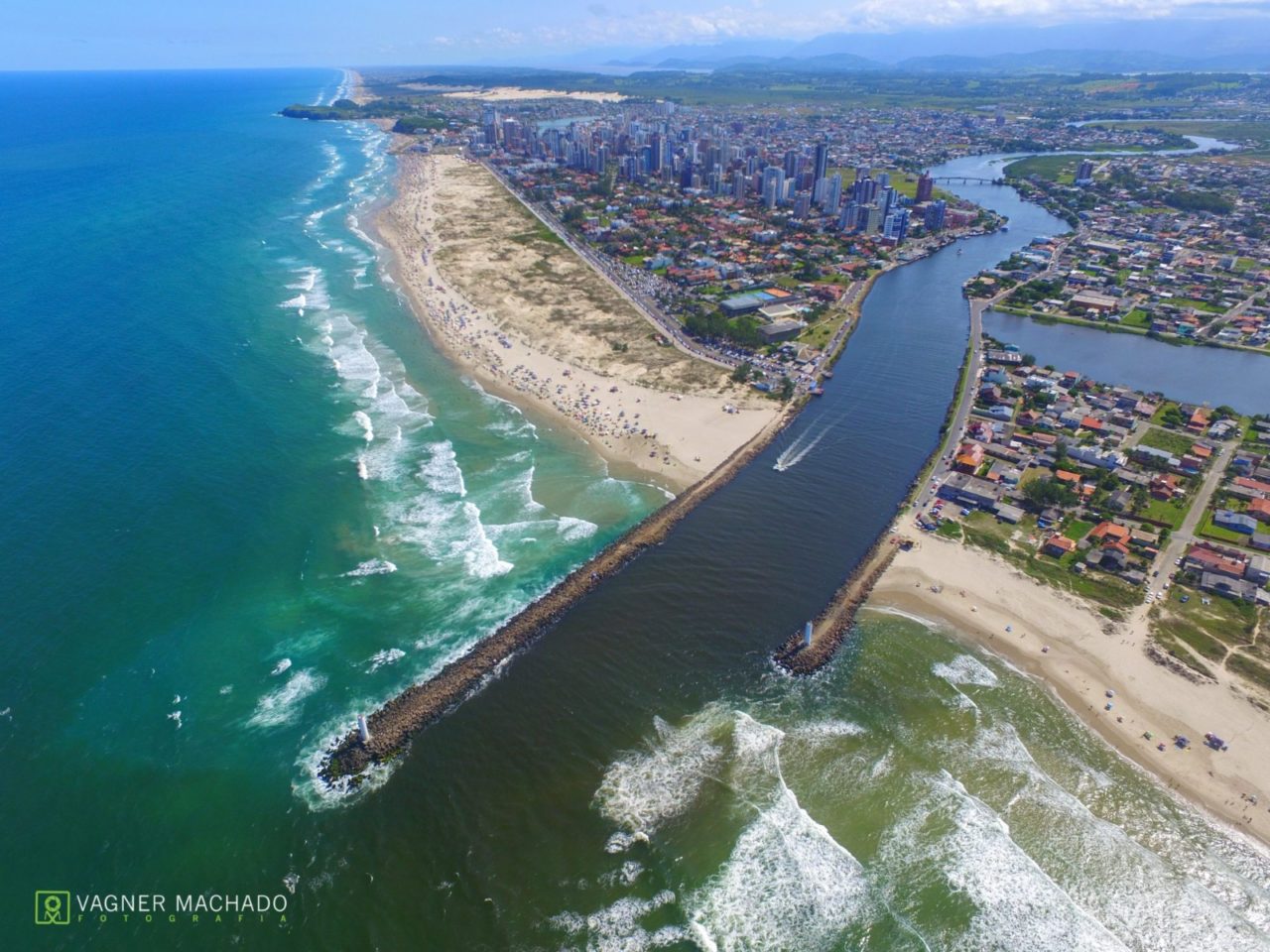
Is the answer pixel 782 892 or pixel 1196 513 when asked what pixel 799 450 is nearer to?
pixel 1196 513

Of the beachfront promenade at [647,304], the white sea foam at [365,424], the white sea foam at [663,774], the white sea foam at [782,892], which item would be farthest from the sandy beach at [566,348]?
the white sea foam at [782,892]

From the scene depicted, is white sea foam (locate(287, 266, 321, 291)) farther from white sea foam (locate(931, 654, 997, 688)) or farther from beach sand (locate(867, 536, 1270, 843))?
white sea foam (locate(931, 654, 997, 688))

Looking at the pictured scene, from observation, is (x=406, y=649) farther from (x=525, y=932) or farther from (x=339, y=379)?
(x=339, y=379)

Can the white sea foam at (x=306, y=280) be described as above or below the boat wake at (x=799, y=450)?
above

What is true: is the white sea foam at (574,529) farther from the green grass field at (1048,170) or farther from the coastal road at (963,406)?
the green grass field at (1048,170)

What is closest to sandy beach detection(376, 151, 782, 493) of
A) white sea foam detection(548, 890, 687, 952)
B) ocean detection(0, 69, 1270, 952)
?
ocean detection(0, 69, 1270, 952)

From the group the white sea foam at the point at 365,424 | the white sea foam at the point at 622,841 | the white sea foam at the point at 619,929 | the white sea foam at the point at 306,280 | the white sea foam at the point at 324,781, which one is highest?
the white sea foam at the point at 306,280

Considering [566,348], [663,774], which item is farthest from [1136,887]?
[566,348]
